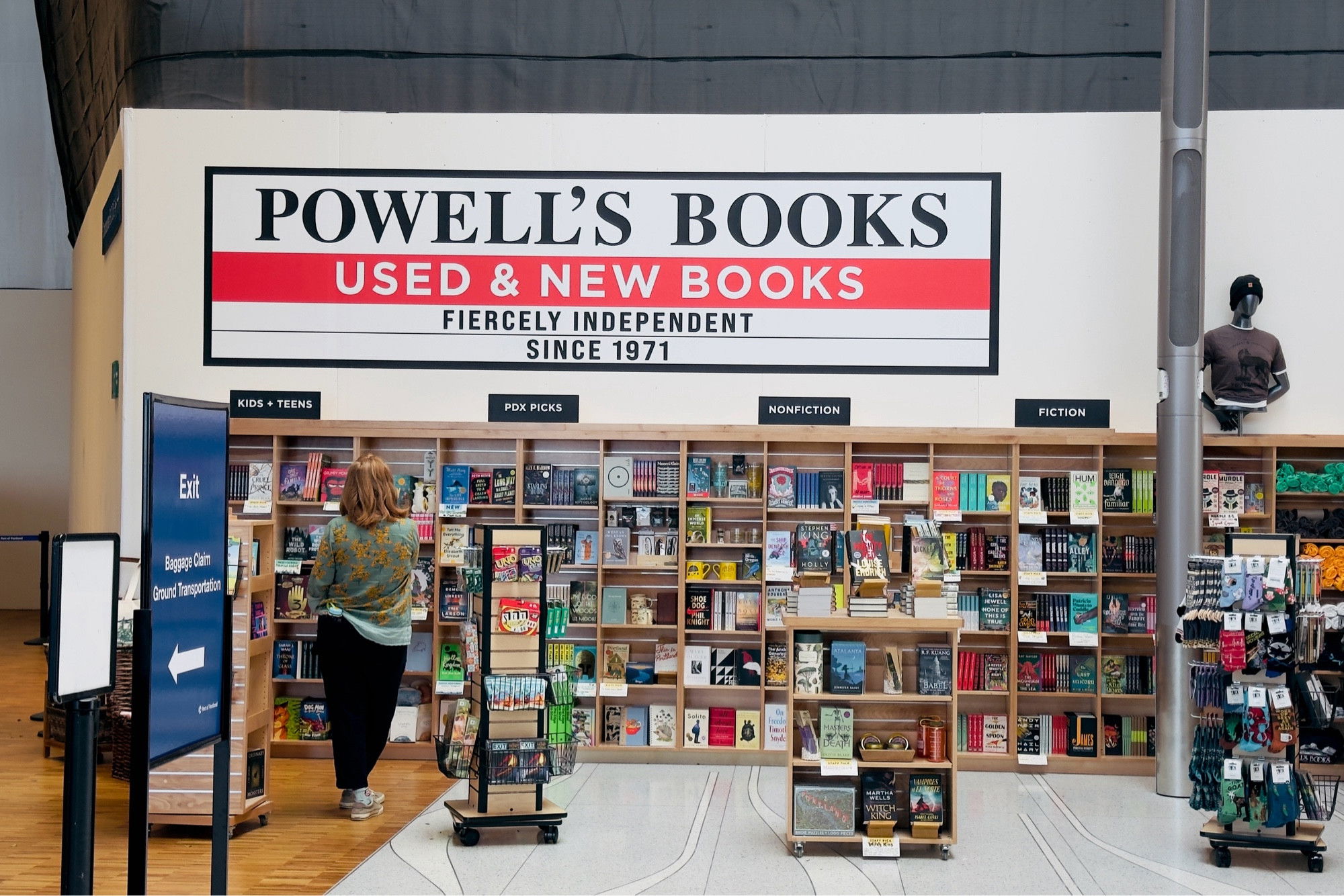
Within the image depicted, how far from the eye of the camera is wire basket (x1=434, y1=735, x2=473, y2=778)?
17.8 ft

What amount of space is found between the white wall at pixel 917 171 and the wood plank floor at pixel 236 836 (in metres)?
2.00

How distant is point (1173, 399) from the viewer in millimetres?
6598

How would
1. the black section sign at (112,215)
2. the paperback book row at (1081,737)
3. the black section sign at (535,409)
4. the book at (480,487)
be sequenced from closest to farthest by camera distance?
the paperback book row at (1081,737)
the book at (480,487)
the black section sign at (535,409)
the black section sign at (112,215)

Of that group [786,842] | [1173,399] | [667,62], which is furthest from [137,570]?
[1173,399]

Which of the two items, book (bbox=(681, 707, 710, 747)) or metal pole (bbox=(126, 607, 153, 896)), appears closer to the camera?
metal pole (bbox=(126, 607, 153, 896))

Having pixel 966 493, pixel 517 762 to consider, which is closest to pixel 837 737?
pixel 517 762

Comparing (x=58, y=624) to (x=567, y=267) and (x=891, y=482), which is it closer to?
(x=567, y=267)

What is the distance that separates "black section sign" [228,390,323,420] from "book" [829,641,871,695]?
378 centimetres

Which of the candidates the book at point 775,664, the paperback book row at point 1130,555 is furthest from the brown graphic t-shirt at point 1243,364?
the book at point 775,664

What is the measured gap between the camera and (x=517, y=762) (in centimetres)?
532

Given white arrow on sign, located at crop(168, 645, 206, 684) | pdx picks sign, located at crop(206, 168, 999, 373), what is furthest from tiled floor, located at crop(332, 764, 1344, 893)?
pdx picks sign, located at crop(206, 168, 999, 373)

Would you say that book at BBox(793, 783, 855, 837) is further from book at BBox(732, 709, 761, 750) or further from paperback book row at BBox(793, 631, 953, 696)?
book at BBox(732, 709, 761, 750)

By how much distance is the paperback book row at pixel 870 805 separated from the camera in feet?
17.0

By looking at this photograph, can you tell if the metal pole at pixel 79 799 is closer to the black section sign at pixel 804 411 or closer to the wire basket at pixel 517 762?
the wire basket at pixel 517 762
